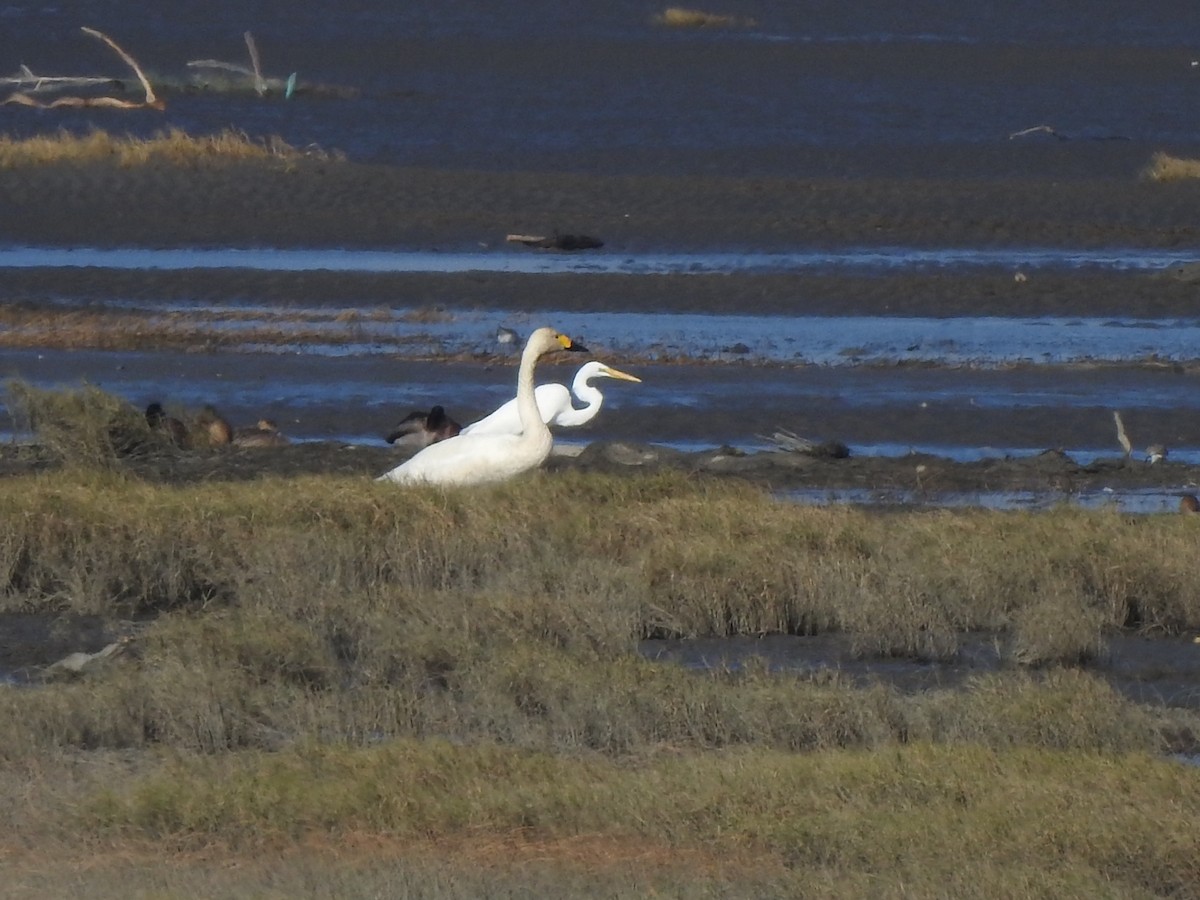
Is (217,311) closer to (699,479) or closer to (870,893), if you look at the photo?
(699,479)

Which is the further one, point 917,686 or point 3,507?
point 3,507

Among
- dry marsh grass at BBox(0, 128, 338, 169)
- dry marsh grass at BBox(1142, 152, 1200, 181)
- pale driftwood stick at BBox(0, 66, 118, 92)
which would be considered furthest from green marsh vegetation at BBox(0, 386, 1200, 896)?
pale driftwood stick at BBox(0, 66, 118, 92)

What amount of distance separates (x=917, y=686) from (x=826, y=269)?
11.7 meters

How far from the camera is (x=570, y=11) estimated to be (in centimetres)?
4731

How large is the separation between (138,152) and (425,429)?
41.0ft

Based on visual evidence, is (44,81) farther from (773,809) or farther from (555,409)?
(773,809)

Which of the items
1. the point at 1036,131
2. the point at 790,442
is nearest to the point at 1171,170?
the point at 1036,131

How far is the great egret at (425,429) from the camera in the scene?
472 inches

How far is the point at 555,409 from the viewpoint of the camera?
11.7m

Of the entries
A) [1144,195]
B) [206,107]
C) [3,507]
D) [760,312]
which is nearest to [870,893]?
[3,507]

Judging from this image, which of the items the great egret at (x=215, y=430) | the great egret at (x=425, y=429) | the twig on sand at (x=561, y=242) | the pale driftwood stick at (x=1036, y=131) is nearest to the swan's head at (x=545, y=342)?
the great egret at (x=425, y=429)

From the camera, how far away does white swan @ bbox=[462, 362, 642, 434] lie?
1091 centimetres

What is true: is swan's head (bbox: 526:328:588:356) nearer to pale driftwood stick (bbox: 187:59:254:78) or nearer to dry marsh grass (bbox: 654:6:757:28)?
pale driftwood stick (bbox: 187:59:254:78)

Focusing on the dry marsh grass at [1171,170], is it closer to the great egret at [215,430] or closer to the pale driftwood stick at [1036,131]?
the pale driftwood stick at [1036,131]
